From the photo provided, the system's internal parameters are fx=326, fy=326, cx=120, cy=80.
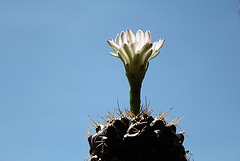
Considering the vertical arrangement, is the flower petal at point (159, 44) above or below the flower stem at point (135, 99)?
above

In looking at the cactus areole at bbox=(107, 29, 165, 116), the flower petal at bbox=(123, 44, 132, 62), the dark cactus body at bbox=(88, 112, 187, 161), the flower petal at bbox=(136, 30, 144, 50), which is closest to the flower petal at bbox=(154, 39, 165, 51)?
the cactus areole at bbox=(107, 29, 165, 116)

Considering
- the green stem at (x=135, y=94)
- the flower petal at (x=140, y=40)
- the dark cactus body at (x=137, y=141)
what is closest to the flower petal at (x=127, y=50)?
the flower petal at (x=140, y=40)

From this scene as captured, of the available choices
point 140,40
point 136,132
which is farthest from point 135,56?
point 136,132

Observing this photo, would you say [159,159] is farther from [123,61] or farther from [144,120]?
[123,61]

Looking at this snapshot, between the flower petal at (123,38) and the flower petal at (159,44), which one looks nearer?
the flower petal at (123,38)

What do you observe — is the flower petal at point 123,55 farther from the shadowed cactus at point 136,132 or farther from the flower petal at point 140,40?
the flower petal at point 140,40

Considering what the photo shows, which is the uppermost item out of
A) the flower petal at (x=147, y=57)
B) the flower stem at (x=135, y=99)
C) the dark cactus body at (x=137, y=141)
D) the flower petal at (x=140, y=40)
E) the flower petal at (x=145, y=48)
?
the flower petal at (x=140, y=40)

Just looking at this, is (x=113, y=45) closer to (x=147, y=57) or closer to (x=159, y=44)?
(x=147, y=57)
